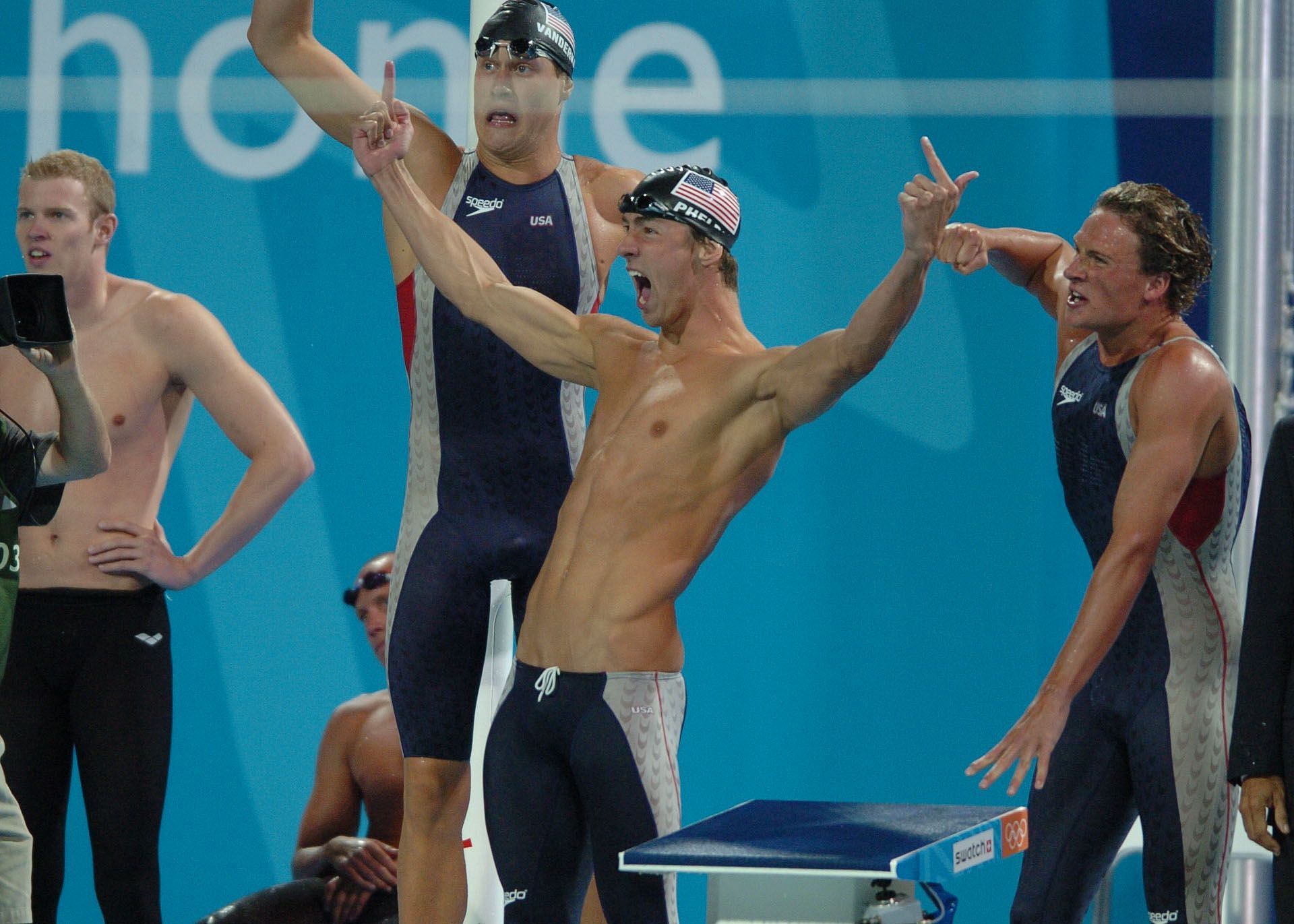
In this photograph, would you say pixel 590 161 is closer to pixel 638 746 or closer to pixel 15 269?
pixel 638 746

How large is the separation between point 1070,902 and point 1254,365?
1414 mm

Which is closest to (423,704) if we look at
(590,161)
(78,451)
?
(78,451)

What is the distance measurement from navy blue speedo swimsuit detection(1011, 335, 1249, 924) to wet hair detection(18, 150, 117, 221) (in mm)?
2399

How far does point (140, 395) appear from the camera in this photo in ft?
13.9

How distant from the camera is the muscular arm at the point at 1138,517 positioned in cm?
311

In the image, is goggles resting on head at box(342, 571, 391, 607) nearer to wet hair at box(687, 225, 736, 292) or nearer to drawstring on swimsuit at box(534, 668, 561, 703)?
drawstring on swimsuit at box(534, 668, 561, 703)

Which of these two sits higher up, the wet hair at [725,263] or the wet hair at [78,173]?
the wet hair at [78,173]

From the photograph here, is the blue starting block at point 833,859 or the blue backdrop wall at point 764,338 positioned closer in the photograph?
the blue starting block at point 833,859

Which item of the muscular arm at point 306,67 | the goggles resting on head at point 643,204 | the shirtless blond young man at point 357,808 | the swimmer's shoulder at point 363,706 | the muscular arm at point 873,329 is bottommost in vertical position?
the shirtless blond young man at point 357,808

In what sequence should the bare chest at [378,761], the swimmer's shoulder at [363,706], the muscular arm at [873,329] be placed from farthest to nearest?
the swimmer's shoulder at [363,706], the bare chest at [378,761], the muscular arm at [873,329]

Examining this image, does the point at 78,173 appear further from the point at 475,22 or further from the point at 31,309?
the point at 475,22

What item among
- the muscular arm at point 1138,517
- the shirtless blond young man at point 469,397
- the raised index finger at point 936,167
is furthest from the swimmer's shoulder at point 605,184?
the muscular arm at point 1138,517

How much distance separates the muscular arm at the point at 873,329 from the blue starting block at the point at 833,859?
803 millimetres

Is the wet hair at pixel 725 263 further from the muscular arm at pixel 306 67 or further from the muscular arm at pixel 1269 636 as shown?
the muscular arm at pixel 1269 636
